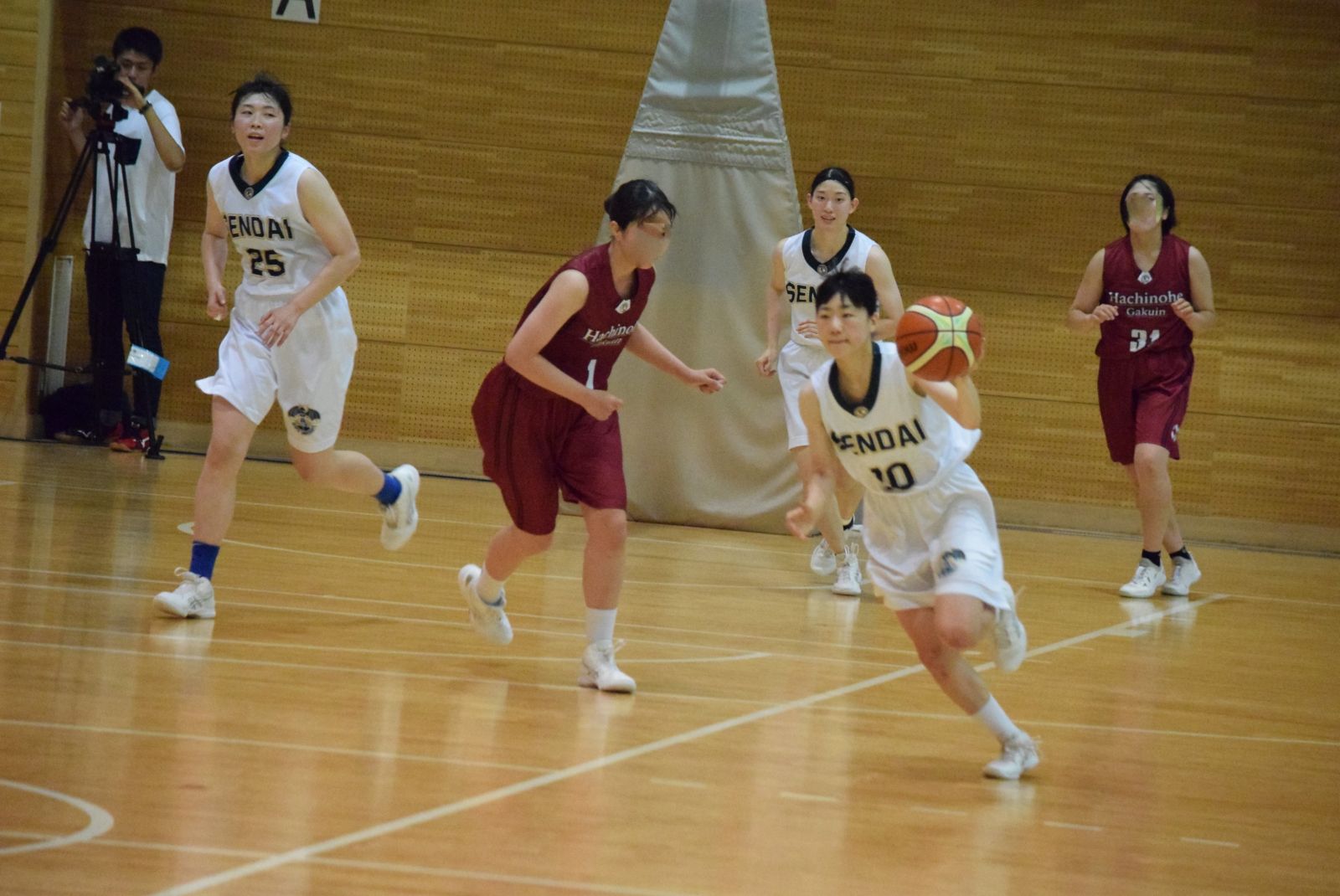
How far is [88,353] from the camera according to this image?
10.7 meters

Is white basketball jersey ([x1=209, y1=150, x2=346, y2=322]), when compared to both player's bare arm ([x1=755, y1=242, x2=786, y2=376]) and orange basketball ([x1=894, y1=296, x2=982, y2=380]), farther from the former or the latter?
orange basketball ([x1=894, y1=296, x2=982, y2=380])

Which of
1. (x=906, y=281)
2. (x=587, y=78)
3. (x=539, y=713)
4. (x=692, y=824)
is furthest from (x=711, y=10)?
(x=692, y=824)

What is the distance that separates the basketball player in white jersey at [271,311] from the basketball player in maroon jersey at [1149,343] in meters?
3.85

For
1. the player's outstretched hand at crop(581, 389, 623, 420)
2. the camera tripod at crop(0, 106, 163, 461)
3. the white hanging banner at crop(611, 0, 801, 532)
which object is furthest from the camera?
the camera tripod at crop(0, 106, 163, 461)

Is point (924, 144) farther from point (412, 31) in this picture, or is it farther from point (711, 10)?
point (412, 31)

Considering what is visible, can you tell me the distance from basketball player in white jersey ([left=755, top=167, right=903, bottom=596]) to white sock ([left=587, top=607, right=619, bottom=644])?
7.02 ft

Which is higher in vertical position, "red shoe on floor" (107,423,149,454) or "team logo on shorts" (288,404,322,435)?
"team logo on shorts" (288,404,322,435)

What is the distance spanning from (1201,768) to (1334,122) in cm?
714

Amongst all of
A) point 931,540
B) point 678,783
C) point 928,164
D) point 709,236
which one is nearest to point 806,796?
point 678,783

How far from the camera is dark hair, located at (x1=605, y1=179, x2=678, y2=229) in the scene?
4496 millimetres

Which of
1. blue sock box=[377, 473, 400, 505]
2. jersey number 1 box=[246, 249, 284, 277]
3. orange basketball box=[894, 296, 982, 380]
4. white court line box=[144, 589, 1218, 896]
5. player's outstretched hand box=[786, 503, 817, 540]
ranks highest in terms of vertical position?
jersey number 1 box=[246, 249, 284, 277]

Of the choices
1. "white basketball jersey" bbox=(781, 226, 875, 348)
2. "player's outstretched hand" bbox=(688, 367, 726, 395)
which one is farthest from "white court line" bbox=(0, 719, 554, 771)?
"white basketball jersey" bbox=(781, 226, 875, 348)

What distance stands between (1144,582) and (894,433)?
3.87m

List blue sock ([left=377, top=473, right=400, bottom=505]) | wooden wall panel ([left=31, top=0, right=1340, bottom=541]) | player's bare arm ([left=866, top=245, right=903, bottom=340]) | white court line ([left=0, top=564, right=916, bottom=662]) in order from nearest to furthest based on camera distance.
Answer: white court line ([left=0, top=564, right=916, bottom=662])
blue sock ([left=377, top=473, right=400, bottom=505])
player's bare arm ([left=866, top=245, right=903, bottom=340])
wooden wall panel ([left=31, top=0, right=1340, bottom=541])
